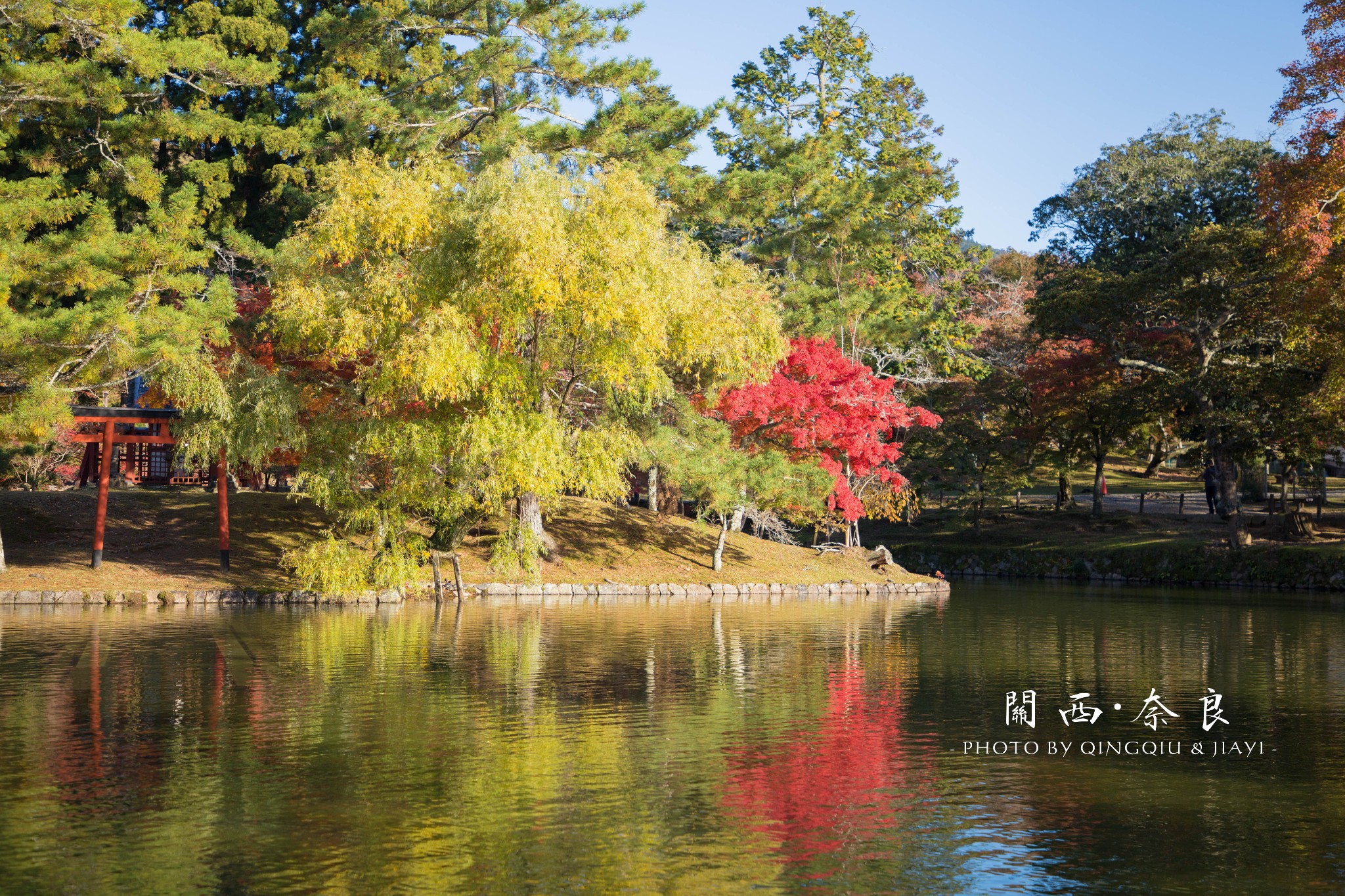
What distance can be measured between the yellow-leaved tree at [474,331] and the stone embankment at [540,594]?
109 centimetres

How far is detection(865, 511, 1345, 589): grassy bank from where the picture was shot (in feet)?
123

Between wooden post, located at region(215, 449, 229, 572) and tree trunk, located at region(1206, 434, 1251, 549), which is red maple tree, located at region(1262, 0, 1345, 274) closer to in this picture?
tree trunk, located at region(1206, 434, 1251, 549)

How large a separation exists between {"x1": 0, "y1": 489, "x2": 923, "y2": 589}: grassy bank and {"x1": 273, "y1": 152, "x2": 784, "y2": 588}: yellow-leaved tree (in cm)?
349

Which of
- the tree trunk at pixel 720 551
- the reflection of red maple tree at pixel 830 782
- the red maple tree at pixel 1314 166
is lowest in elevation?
the reflection of red maple tree at pixel 830 782

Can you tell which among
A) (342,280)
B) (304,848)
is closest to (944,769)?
(304,848)

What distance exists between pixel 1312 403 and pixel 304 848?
3504 cm

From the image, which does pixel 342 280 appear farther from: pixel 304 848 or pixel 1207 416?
pixel 1207 416

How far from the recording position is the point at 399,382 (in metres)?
24.6

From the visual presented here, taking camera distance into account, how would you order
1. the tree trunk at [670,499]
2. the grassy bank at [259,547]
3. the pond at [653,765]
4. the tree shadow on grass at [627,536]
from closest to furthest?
1. the pond at [653,765]
2. the grassy bank at [259,547]
3. the tree shadow on grass at [627,536]
4. the tree trunk at [670,499]

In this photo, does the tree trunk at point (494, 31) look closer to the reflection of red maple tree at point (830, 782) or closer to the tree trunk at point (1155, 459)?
the reflection of red maple tree at point (830, 782)

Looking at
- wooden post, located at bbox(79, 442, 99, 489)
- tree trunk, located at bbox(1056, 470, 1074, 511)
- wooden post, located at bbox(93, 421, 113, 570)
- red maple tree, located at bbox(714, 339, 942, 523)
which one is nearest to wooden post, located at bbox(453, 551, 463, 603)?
wooden post, located at bbox(93, 421, 113, 570)

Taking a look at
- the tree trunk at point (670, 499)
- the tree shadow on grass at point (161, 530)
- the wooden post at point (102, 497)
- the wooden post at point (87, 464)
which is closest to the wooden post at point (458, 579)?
the tree shadow on grass at point (161, 530)

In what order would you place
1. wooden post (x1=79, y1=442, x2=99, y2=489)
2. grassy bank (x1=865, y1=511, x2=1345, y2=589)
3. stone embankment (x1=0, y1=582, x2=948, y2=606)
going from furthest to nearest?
grassy bank (x1=865, y1=511, x2=1345, y2=589), wooden post (x1=79, y1=442, x2=99, y2=489), stone embankment (x1=0, y1=582, x2=948, y2=606)

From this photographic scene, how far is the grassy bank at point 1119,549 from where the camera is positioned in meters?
37.6
